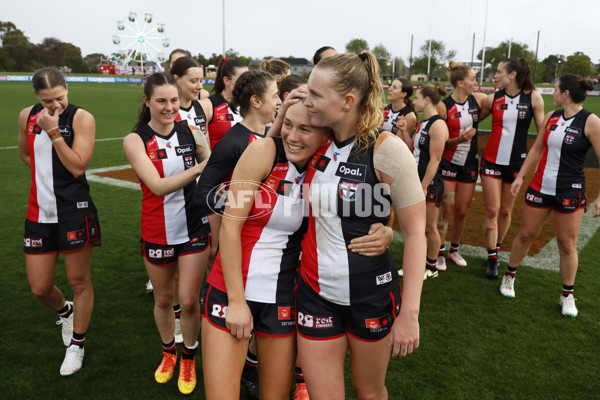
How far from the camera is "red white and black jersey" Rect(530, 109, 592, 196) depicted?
14.8ft

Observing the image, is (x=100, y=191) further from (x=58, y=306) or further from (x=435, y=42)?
(x=435, y=42)

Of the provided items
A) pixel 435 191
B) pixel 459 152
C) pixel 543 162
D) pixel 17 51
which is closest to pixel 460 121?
pixel 459 152

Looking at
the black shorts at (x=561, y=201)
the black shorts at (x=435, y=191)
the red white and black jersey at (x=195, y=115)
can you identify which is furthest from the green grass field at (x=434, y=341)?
the red white and black jersey at (x=195, y=115)

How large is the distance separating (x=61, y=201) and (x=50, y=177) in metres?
0.20

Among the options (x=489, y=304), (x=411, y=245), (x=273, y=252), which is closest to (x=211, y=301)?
(x=273, y=252)

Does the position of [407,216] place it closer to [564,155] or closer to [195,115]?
[195,115]

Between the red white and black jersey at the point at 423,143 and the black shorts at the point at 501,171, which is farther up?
the red white and black jersey at the point at 423,143

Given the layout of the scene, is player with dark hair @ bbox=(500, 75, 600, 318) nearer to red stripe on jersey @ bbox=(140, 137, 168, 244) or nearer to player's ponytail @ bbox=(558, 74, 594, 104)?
player's ponytail @ bbox=(558, 74, 594, 104)

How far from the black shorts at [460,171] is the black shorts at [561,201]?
3.35ft

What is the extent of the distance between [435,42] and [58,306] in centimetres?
9262

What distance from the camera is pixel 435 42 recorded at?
86500 mm

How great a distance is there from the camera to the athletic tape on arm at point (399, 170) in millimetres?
1995

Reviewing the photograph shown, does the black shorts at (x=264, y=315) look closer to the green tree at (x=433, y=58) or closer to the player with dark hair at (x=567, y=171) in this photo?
the player with dark hair at (x=567, y=171)

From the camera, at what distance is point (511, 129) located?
567 cm
